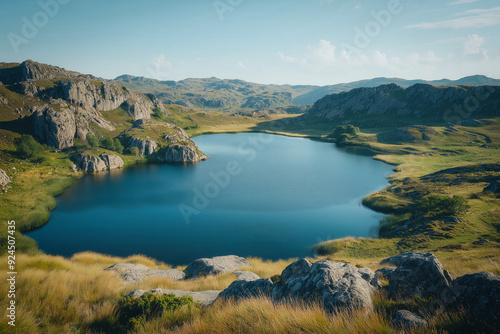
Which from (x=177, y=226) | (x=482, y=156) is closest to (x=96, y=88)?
(x=177, y=226)

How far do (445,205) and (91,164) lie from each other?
96240 mm

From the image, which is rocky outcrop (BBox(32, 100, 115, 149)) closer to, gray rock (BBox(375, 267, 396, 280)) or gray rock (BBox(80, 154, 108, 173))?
gray rock (BBox(80, 154, 108, 173))

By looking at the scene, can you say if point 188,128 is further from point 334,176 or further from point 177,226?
point 177,226

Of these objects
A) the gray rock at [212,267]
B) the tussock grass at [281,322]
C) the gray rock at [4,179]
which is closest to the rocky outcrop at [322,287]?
the tussock grass at [281,322]

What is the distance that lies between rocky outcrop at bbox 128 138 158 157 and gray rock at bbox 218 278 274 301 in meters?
102

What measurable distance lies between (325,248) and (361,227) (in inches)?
499

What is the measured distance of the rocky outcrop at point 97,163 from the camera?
76.8 m

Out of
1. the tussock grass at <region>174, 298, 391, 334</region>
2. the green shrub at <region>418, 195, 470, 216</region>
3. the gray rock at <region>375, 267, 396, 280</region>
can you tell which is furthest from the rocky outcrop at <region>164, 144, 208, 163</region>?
the tussock grass at <region>174, 298, 391, 334</region>

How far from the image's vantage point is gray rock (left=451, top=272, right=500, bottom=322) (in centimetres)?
575

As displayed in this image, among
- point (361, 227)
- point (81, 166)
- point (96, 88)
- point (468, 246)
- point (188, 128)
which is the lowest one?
point (361, 227)

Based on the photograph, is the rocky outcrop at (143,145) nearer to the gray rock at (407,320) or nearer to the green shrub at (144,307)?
the green shrub at (144,307)

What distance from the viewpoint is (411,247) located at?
1174 inches

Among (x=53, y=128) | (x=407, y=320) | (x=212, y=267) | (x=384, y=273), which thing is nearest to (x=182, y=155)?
(x=53, y=128)

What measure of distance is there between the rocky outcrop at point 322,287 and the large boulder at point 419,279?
0.93 meters
